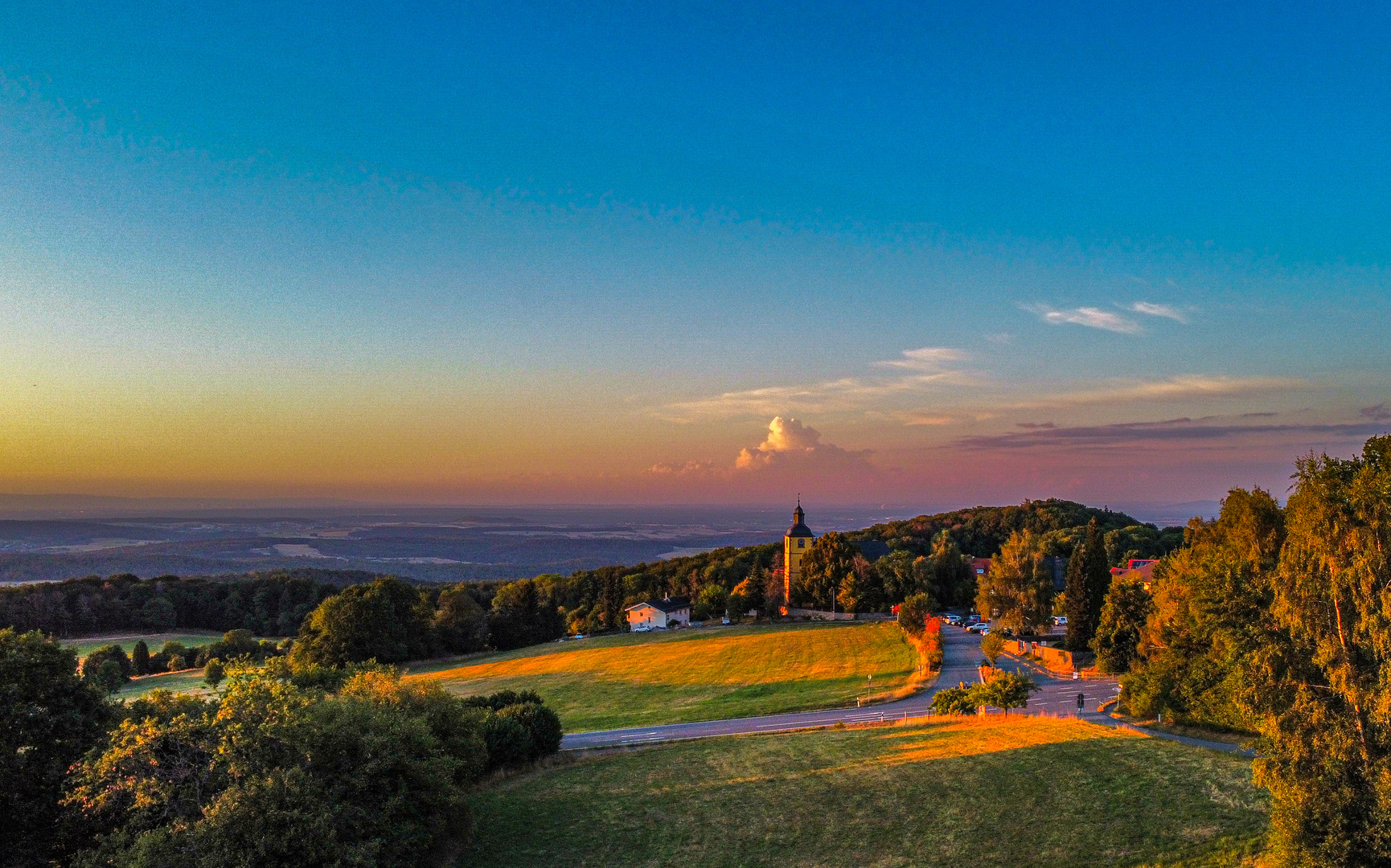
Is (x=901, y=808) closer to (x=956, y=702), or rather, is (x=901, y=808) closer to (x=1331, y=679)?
(x=1331, y=679)

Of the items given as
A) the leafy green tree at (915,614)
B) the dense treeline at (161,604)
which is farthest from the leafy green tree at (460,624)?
the leafy green tree at (915,614)

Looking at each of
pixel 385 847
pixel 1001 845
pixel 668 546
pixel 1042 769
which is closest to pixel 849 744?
pixel 1042 769

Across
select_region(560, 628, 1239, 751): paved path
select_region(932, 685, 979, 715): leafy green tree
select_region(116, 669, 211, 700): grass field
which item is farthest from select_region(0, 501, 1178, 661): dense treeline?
select_region(932, 685, 979, 715): leafy green tree

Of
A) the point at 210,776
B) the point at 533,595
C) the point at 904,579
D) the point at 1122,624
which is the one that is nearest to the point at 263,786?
the point at 210,776

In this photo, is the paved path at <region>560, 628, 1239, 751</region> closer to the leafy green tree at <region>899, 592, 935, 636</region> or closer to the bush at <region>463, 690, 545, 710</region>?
the bush at <region>463, 690, 545, 710</region>

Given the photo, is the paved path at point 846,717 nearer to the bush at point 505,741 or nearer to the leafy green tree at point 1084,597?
the bush at point 505,741

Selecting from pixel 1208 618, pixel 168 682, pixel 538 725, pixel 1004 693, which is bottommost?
pixel 168 682
